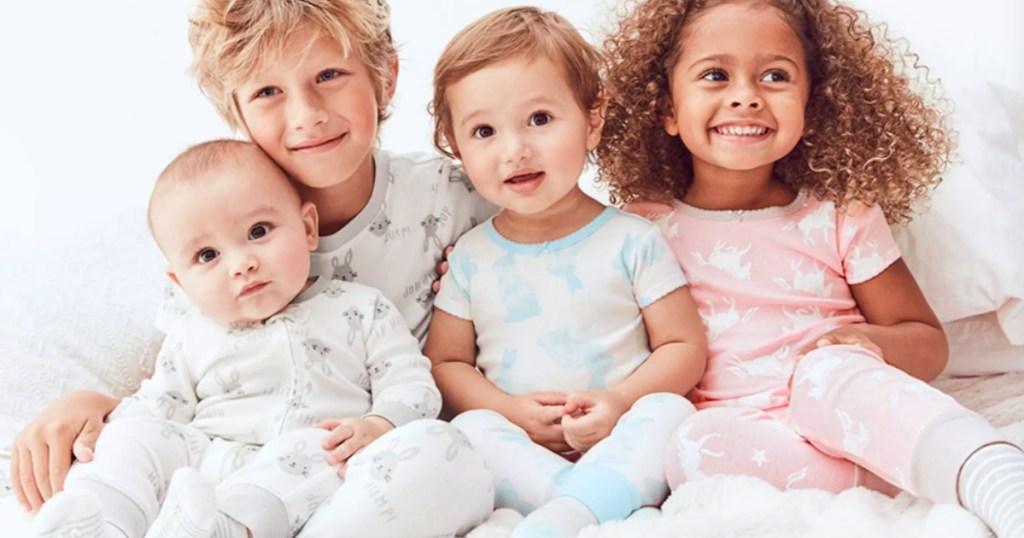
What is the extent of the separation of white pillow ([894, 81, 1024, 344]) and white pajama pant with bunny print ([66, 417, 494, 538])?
853 millimetres

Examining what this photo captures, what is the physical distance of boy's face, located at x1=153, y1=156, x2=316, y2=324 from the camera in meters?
1.46

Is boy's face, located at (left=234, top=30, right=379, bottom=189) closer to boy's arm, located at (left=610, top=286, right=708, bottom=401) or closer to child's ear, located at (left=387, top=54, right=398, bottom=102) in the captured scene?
child's ear, located at (left=387, top=54, right=398, bottom=102)

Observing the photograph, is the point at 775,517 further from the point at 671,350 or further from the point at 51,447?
the point at 51,447

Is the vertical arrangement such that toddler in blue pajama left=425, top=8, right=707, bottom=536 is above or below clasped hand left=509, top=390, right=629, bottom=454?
above

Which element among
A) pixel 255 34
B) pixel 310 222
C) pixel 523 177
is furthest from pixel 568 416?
pixel 255 34

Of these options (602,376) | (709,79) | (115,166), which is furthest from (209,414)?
(115,166)

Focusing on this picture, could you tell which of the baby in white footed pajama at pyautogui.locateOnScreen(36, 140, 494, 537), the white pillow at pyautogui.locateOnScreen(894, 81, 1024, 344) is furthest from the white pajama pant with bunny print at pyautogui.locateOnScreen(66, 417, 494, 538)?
the white pillow at pyautogui.locateOnScreen(894, 81, 1024, 344)

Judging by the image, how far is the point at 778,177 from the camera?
1774 mm

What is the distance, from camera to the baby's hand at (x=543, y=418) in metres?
1.51

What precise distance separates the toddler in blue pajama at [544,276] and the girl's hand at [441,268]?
3 cm

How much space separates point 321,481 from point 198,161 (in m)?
0.48

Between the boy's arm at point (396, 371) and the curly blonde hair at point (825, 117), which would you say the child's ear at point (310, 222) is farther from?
the curly blonde hair at point (825, 117)


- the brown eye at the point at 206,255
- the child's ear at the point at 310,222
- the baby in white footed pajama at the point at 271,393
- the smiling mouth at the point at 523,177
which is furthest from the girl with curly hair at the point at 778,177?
the brown eye at the point at 206,255

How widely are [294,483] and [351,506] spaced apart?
0.31ft
